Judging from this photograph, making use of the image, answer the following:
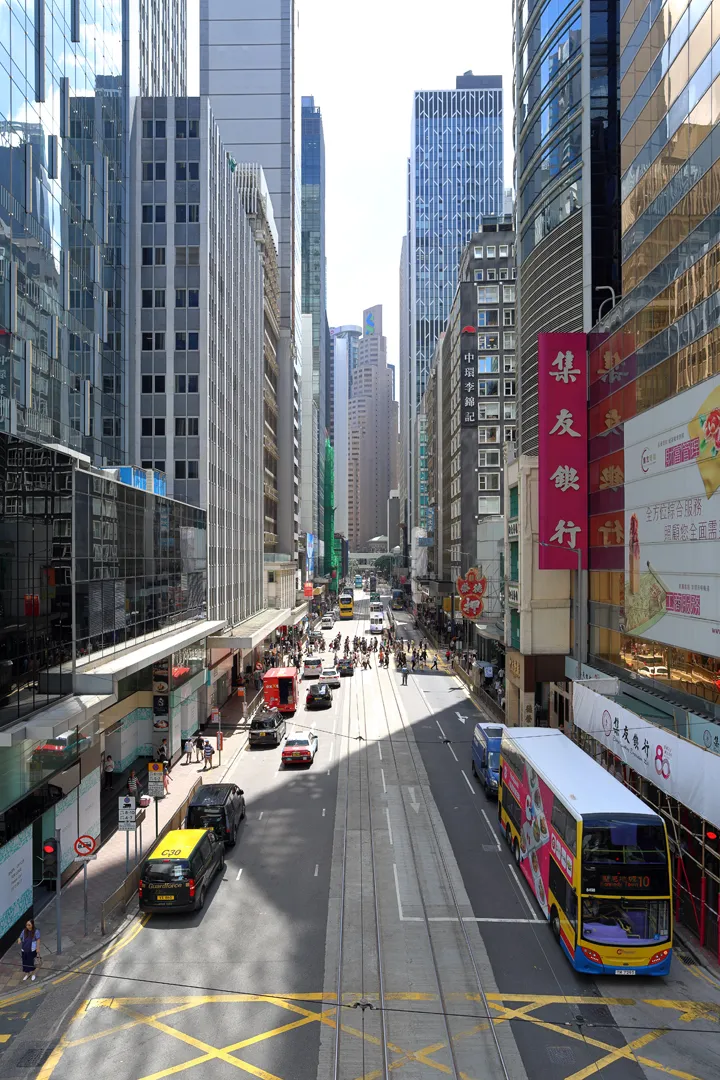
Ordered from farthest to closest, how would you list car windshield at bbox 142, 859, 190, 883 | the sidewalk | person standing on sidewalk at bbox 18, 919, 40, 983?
car windshield at bbox 142, 859, 190, 883
the sidewalk
person standing on sidewalk at bbox 18, 919, 40, 983

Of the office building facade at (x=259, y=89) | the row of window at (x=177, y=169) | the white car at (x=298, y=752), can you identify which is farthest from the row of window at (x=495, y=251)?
the white car at (x=298, y=752)

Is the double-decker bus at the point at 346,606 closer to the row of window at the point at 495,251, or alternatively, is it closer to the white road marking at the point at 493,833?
the row of window at the point at 495,251

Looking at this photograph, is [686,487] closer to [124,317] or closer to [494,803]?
[494,803]

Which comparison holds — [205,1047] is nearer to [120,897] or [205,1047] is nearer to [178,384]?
[120,897]

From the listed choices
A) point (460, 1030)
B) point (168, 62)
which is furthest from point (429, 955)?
point (168, 62)

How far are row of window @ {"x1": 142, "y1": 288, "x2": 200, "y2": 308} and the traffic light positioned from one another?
32.0m

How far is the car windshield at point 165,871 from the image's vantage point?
677 inches

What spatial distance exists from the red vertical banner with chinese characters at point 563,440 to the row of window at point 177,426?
2063cm

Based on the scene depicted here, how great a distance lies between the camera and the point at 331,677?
54.3 meters

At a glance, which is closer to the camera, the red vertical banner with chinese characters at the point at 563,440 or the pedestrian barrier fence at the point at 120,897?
the pedestrian barrier fence at the point at 120,897

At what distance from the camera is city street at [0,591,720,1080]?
1177 cm

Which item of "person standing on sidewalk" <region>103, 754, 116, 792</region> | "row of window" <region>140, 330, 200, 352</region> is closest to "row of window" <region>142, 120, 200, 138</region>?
"row of window" <region>140, 330, 200, 352</region>

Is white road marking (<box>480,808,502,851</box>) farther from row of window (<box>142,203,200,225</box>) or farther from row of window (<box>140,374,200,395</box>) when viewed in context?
row of window (<box>142,203,200,225</box>)

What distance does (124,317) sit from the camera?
43062 millimetres
